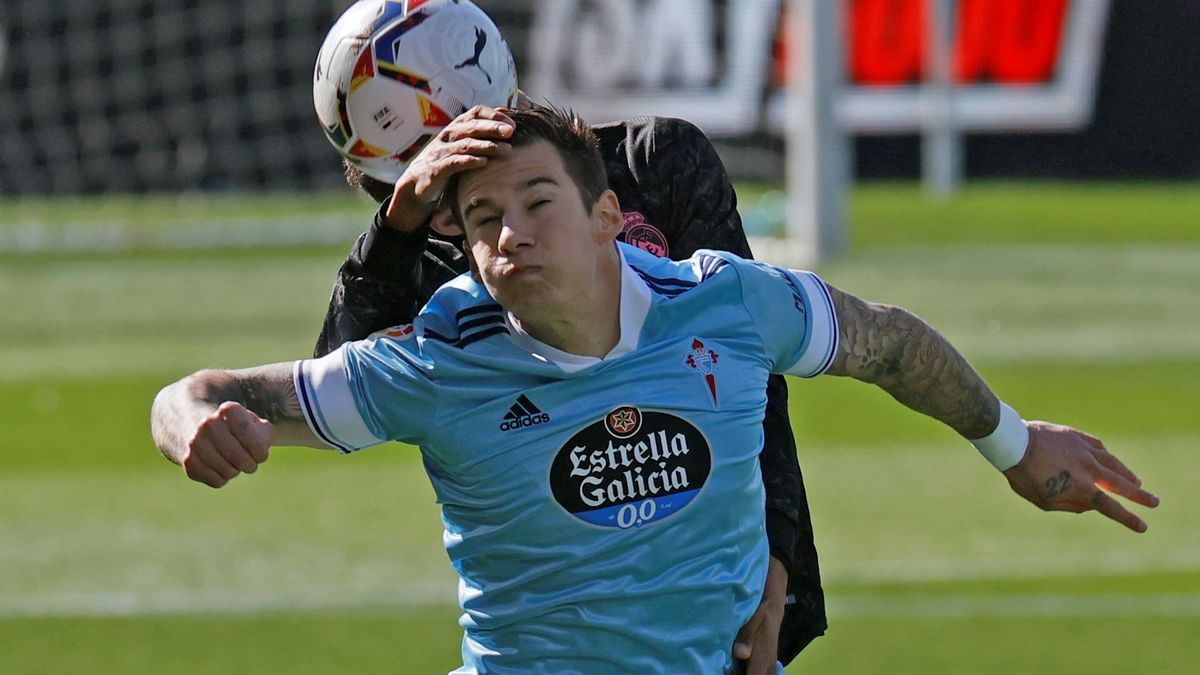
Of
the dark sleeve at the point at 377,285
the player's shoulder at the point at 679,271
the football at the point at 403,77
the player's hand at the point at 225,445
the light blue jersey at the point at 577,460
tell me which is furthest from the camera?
the football at the point at 403,77

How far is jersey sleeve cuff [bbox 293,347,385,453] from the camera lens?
11.4ft

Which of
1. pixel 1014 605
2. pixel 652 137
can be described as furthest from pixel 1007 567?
pixel 652 137

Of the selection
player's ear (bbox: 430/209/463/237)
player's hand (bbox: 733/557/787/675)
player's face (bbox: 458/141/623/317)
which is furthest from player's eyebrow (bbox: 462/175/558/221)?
player's hand (bbox: 733/557/787/675)

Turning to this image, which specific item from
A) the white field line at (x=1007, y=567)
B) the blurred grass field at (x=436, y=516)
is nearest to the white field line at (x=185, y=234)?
the blurred grass field at (x=436, y=516)

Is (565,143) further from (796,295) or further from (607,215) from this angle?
(796,295)

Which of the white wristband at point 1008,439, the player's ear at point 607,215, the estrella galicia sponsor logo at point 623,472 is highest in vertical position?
the player's ear at point 607,215

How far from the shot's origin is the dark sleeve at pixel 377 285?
3.71 meters

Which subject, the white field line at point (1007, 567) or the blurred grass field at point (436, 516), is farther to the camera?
the white field line at point (1007, 567)

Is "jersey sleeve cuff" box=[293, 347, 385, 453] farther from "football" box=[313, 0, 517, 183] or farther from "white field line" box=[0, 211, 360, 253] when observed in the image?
"white field line" box=[0, 211, 360, 253]

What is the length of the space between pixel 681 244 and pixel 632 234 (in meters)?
0.12

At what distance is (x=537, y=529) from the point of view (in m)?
3.47

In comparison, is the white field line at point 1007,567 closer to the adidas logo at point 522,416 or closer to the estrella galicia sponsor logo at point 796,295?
the estrella galicia sponsor logo at point 796,295

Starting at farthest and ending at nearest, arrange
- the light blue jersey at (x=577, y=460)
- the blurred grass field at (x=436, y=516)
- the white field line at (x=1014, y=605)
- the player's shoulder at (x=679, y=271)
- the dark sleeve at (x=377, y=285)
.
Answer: the white field line at (x=1014, y=605), the blurred grass field at (x=436, y=516), the dark sleeve at (x=377, y=285), the player's shoulder at (x=679, y=271), the light blue jersey at (x=577, y=460)

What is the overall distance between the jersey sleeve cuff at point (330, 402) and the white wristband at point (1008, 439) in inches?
48.7
